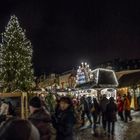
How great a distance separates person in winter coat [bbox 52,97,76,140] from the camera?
7297 millimetres

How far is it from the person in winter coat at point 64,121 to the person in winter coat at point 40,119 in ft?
4.02

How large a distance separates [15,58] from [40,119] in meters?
38.5

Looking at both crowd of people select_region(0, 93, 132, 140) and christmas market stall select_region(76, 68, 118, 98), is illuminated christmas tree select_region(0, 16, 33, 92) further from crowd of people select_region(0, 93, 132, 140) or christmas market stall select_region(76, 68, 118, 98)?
crowd of people select_region(0, 93, 132, 140)

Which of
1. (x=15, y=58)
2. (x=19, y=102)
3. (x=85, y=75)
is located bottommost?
(x=19, y=102)

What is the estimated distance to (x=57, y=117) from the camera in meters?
7.45

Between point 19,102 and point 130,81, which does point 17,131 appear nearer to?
point 19,102

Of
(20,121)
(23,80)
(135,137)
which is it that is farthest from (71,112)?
(23,80)

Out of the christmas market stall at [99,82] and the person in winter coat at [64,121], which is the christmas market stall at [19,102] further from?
the christmas market stall at [99,82]

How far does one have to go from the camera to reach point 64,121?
24.2ft

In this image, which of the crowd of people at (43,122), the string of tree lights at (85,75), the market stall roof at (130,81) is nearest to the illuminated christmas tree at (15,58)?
Answer: the string of tree lights at (85,75)

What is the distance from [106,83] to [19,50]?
32.0ft

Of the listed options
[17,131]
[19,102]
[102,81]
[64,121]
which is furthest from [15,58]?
[17,131]

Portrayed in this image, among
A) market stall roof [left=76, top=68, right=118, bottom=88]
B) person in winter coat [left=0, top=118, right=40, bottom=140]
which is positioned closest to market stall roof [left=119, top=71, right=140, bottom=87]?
market stall roof [left=76, top=68, right=118, bottom=88]

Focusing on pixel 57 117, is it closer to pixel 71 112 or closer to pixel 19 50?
pixel 71 112
